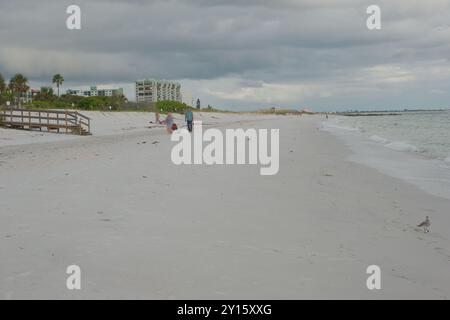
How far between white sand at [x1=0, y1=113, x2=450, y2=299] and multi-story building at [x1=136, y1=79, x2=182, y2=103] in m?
149

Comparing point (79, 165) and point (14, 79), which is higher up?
point (14, 79)

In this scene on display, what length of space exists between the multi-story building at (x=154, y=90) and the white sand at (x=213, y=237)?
149 metres

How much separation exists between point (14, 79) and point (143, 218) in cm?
8686

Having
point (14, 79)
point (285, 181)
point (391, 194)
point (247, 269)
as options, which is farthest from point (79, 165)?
point (14, 79)

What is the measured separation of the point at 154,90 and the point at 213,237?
157 metres

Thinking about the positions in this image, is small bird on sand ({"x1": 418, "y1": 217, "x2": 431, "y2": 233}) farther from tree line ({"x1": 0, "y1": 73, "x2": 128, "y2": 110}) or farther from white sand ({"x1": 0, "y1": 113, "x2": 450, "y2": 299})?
tree line ({"x1": 0, "y1": 73, "x2": 128, "y2": 110})

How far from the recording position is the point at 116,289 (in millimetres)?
3900

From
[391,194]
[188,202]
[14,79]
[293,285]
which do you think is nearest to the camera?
[293,285]

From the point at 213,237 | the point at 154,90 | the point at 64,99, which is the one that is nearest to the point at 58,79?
the point at 64,99

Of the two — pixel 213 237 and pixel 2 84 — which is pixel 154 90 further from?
pixel 213 237

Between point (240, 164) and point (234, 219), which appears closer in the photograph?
point (234, 219)
